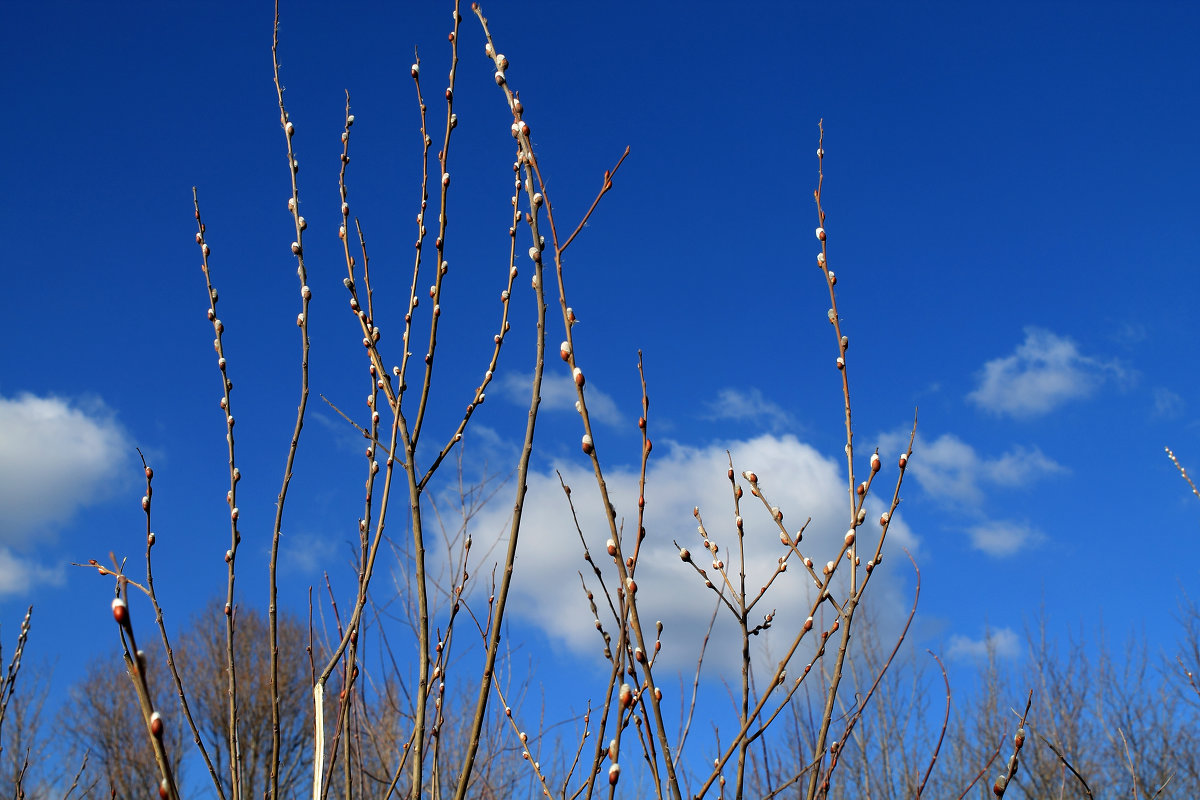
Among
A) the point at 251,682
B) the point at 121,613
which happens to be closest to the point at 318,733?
the point at 121,613

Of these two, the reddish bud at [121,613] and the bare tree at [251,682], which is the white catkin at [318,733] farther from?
the bare tree at [251,682]

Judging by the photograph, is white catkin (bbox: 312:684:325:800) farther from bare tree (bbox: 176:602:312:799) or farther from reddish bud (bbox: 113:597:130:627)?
bare tree (bbox: 176:602:312:799)

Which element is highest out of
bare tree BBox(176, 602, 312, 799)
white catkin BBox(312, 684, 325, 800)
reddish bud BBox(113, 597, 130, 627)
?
bare tree BBox(176, 602, 312, 799)

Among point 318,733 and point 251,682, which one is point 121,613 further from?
point 251,682

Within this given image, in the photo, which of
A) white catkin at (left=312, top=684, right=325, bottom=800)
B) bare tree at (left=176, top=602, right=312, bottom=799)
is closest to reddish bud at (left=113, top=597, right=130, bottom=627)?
white catkin at (left=312, top=684, right=325, bottom=800)

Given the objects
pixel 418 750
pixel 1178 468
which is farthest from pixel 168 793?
pixel 1178 468

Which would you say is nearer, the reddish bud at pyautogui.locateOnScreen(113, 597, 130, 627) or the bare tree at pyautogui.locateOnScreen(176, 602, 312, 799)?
the reddish bud at pyautogui.locateOnScreen(113, 597, 130, 627)

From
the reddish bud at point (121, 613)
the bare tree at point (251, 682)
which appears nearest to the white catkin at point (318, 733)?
the reddish bud at point (121, 613)

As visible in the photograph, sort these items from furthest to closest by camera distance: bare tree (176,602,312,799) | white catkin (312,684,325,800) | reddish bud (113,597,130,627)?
bare tree (176,602,312,799) → white catkin (312,684,325,800) → reddish bud (113,597,130,627)

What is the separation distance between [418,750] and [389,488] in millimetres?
416

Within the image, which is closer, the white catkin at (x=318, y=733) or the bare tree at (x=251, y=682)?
the white catkin at (x=318, y=733)

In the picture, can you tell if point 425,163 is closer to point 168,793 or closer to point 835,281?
point 835,281

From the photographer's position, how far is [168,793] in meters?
0.79

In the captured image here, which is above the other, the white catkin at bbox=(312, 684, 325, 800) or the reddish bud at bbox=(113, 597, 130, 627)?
the white catkin at bbox=(312, 684, 325, 800)
